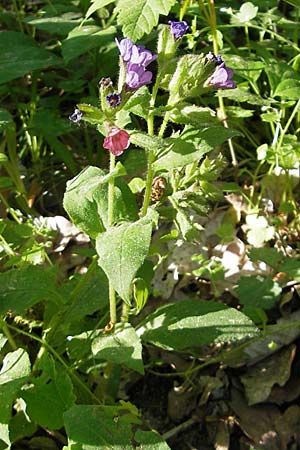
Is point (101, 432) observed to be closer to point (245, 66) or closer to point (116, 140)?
point (116, 140)

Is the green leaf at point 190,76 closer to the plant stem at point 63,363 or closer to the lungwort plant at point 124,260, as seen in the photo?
the lungwort plant at point 124,260

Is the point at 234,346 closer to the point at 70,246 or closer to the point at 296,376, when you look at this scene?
the point at 296,376

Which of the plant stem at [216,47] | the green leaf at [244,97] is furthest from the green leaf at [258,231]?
the green leaf at [244,97]

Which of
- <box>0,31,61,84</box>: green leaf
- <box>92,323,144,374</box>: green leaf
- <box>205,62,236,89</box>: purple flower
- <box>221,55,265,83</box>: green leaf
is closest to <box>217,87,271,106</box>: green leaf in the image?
<box>221,55,265,83</box>: green leaf

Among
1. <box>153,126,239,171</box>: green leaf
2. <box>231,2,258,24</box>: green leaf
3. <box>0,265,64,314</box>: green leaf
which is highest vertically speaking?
<box>153,126,239,171</box>: green leaf

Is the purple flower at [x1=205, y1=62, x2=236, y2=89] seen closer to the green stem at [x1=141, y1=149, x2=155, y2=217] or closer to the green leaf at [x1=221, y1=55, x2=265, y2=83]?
the green stem at [x1=141, y1=149, x2=155, y2=217]

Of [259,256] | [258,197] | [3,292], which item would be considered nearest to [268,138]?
[258,197]
